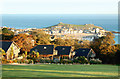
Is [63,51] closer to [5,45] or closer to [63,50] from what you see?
[63,50]

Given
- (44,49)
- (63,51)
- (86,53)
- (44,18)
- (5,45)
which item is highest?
→ (44,18)

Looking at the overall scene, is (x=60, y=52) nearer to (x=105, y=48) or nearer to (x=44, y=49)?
(x=44, y=49)

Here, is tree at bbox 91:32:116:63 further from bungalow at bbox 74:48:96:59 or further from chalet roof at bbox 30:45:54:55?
chalet roof at bbox 30:45:54:55

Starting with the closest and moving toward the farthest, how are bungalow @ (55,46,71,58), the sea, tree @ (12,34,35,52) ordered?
bungalow @ (55,46,71,58) → tree @ (12,34,35,52) → the sea

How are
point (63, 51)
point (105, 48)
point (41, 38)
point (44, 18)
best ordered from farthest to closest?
1. point (44, 18)
2. point (41, 38)
3. point (63, 51)
4. point (105, 48)

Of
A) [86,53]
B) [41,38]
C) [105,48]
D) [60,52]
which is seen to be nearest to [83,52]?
[86,53]

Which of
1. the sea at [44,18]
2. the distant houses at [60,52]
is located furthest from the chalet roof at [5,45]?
the sea at [44,18]

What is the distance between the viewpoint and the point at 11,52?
14.1 meters

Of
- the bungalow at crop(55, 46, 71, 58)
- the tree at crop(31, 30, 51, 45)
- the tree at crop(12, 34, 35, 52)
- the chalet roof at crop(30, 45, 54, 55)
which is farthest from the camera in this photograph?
the tree at crop(31, 30, 51, 45)

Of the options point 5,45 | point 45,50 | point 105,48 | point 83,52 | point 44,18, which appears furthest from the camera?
point 44,18

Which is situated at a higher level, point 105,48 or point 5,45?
point 5,45

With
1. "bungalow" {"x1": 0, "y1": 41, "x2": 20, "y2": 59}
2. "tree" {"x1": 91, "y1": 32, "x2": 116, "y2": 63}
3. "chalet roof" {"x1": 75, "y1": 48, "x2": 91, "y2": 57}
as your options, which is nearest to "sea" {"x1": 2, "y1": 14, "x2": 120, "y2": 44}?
"tree" {"x1": 91, "y1": 32, "x2": 116, "y2": 63}

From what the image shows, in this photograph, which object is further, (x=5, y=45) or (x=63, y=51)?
(x=63, y=51)
